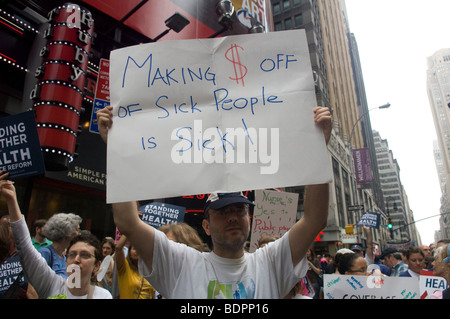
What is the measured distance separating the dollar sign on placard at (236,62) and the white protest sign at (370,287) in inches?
81.5

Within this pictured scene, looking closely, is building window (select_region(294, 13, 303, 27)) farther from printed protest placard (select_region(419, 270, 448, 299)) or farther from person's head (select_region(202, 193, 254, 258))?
person's head (select_region(202, 193, 254, 258))

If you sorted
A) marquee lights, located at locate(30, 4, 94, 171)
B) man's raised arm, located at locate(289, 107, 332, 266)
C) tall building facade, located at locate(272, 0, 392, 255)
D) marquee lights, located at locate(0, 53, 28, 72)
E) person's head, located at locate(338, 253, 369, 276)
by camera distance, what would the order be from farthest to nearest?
tall building facade, located at locate(272, 0, 392, 255), marquee lights, located at locate(0, 53, 28, 72), marquee lights, located at locate(30, 4, 94, 171), person's head, located at locate(338, 253, 369, 276), man's raised arm, located at locate(289, 107, 332, 266)

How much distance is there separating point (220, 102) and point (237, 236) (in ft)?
2.78

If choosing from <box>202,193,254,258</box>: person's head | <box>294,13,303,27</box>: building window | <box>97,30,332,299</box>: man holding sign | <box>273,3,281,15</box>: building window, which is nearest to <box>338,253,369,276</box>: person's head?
<box>97,30,332,299</box>: man holding sign

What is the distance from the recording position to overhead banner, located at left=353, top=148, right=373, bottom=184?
37.2 m

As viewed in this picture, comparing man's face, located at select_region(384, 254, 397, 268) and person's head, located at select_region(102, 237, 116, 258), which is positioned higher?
person's head, located at select_region(102, 237, 116, 258)

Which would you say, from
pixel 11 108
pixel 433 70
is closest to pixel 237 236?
pixel 11 108

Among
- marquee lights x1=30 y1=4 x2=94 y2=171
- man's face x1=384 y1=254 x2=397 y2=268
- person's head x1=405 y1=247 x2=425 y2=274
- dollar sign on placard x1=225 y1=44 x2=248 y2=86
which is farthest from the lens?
man's face x1=384 y1=254 x2=397 y2=268

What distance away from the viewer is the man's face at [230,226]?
1.87m

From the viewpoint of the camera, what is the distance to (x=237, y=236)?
1.88 metres

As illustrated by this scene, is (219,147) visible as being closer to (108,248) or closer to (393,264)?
(108,248)

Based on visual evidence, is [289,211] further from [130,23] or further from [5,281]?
[130,23]

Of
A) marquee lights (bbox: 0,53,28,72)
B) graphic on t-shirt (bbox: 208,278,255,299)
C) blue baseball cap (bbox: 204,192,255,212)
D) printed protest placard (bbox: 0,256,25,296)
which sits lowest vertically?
graphic on t-shirt (bbox: 208,278,255,299)

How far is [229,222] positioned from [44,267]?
1637 millimetres
